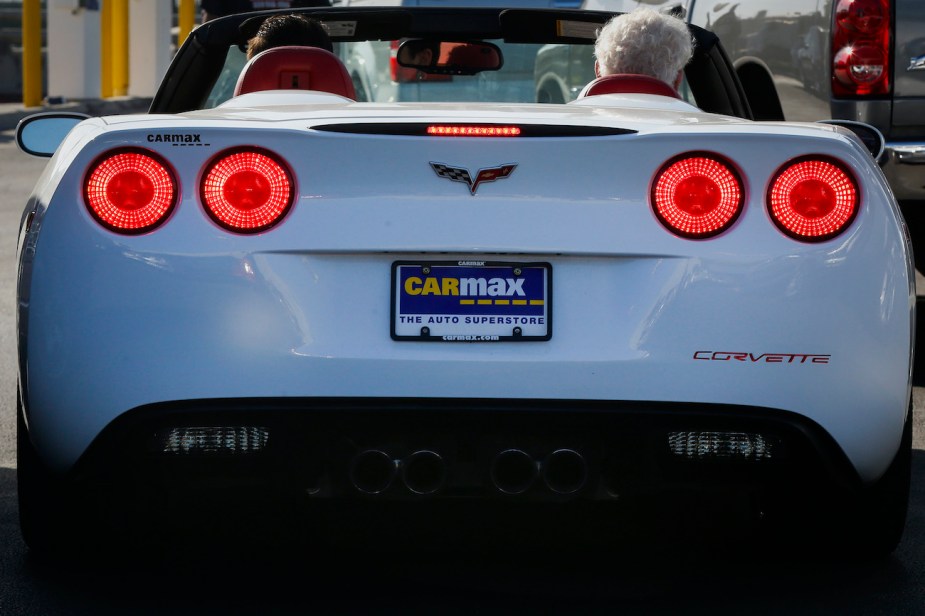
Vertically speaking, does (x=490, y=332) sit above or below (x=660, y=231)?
below

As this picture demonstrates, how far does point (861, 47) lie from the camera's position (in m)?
6.94

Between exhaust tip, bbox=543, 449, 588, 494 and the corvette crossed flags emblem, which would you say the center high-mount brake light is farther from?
exhaust tip, bbox=543, 449, 588, 494

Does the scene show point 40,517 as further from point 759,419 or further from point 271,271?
point 759,419

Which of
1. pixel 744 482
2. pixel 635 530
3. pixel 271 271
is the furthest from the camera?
pixel 635 530

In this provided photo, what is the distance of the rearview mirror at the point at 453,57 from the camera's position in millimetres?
5406

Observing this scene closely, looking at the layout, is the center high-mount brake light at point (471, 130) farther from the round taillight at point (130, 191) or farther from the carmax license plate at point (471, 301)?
the round taillight at point (130, 191)

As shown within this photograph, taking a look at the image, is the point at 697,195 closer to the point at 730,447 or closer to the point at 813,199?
the point at 813,199

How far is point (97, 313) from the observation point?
348 centimetres

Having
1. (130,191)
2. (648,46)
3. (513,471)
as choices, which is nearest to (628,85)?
(648,46)

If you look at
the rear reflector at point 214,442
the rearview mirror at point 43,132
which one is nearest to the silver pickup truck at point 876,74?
the rearview mirror at point 43,132

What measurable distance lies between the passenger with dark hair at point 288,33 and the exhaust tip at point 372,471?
1.94 metres

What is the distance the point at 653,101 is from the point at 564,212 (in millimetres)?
1048

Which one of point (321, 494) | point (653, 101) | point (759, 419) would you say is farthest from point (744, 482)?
point (653, 101)

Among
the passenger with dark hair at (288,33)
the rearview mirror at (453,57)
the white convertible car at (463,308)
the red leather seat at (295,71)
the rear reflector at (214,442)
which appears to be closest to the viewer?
the white convertible car at (463,308)
